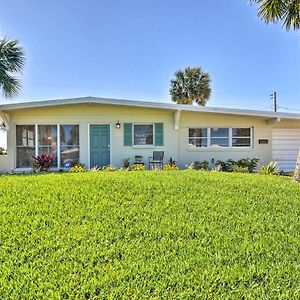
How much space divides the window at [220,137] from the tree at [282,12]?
16.7 feet

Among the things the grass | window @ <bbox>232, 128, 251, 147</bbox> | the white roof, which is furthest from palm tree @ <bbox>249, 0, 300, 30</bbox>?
the grass

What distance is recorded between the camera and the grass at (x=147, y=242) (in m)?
2.83

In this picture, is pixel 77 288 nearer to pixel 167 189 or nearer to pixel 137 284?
pixel 137 284

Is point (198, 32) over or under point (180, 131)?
over

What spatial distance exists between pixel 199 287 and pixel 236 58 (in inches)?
596

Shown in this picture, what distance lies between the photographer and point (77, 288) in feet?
9.17

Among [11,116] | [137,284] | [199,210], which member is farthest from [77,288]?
[11,116]

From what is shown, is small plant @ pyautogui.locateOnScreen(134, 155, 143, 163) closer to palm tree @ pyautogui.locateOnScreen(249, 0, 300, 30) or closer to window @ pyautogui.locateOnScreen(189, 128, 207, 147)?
window @ pyautogui.locateOnScreen(189, 128, 207, 147)

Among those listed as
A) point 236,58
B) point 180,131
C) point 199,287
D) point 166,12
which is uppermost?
point 166,12

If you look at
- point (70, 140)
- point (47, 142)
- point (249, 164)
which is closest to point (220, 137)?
point (249, 164)

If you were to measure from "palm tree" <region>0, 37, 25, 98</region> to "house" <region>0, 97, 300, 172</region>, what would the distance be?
36.4 inches

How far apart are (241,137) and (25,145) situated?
31.4 ft

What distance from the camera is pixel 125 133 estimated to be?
12.9 meters

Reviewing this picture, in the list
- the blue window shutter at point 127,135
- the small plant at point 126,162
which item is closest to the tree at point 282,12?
the blue window shutter at point 127,135
